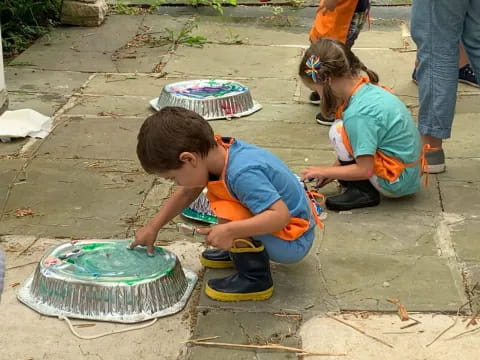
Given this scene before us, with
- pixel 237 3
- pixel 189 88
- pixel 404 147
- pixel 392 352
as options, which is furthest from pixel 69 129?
pixel 237 3

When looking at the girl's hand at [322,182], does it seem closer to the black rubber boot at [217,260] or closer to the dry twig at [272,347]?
the black rubber boot at [217,260]

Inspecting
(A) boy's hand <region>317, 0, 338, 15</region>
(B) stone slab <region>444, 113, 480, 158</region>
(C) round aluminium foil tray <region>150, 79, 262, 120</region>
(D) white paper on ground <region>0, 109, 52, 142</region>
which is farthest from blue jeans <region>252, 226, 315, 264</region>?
(A) boy's hand <region>317, 0, 338, 15</region>

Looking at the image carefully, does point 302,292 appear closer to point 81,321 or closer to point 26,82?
point 81,321

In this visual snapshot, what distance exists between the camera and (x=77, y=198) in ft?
13.5

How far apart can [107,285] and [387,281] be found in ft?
3.59

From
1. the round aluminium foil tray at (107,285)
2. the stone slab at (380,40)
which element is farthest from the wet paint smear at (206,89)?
the round aluminium foil tray at (107,285)

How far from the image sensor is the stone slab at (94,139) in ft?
15.4

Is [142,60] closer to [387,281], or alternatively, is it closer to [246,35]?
[246,35]

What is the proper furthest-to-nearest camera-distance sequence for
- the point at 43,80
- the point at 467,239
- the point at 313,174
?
the point at 43,80 < the point at 313,174 < the point at 467,239

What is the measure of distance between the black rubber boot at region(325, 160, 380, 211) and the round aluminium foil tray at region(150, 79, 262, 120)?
1448mm

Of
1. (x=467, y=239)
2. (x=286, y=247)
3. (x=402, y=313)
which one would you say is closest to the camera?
(x=402, y=313)

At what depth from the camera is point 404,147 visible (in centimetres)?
396

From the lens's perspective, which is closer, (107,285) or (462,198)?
(107,285)

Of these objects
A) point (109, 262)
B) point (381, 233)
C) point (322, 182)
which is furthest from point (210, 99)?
point (109, 262)
